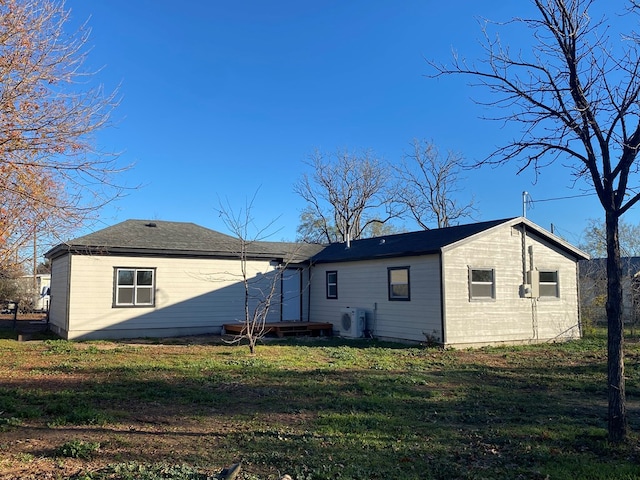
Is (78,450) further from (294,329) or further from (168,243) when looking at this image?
(168,243)

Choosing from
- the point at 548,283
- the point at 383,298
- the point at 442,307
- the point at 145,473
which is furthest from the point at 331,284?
the point at 145,473

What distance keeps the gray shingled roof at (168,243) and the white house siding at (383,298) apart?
6.22 feet

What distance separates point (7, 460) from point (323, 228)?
1560 inches

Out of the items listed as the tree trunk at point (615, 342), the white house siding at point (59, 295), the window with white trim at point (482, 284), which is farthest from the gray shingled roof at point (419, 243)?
the white house siding at point (59, 295)

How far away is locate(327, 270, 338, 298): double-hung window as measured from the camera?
18562 mm

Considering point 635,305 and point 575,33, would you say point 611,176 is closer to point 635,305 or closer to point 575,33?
point 575,33

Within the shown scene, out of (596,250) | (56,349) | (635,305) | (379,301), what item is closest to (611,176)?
(379,301)

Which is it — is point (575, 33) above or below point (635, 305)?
above

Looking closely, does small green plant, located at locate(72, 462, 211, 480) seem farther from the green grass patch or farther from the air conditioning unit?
the air conditioning unit

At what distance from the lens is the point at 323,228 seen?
44.1m

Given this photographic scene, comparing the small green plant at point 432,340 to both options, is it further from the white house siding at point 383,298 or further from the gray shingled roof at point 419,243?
the gray shingled roof at point 419,243

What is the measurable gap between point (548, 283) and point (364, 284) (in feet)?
19.4

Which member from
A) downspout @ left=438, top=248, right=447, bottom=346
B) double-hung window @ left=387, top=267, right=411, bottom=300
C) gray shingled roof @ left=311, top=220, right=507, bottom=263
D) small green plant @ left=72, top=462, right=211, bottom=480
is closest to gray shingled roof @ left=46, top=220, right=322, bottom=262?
gray shingled roof @ left=311, top=220, right=507, bottom=263

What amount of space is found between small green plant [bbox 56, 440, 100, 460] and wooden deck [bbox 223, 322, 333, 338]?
38.0 ft
